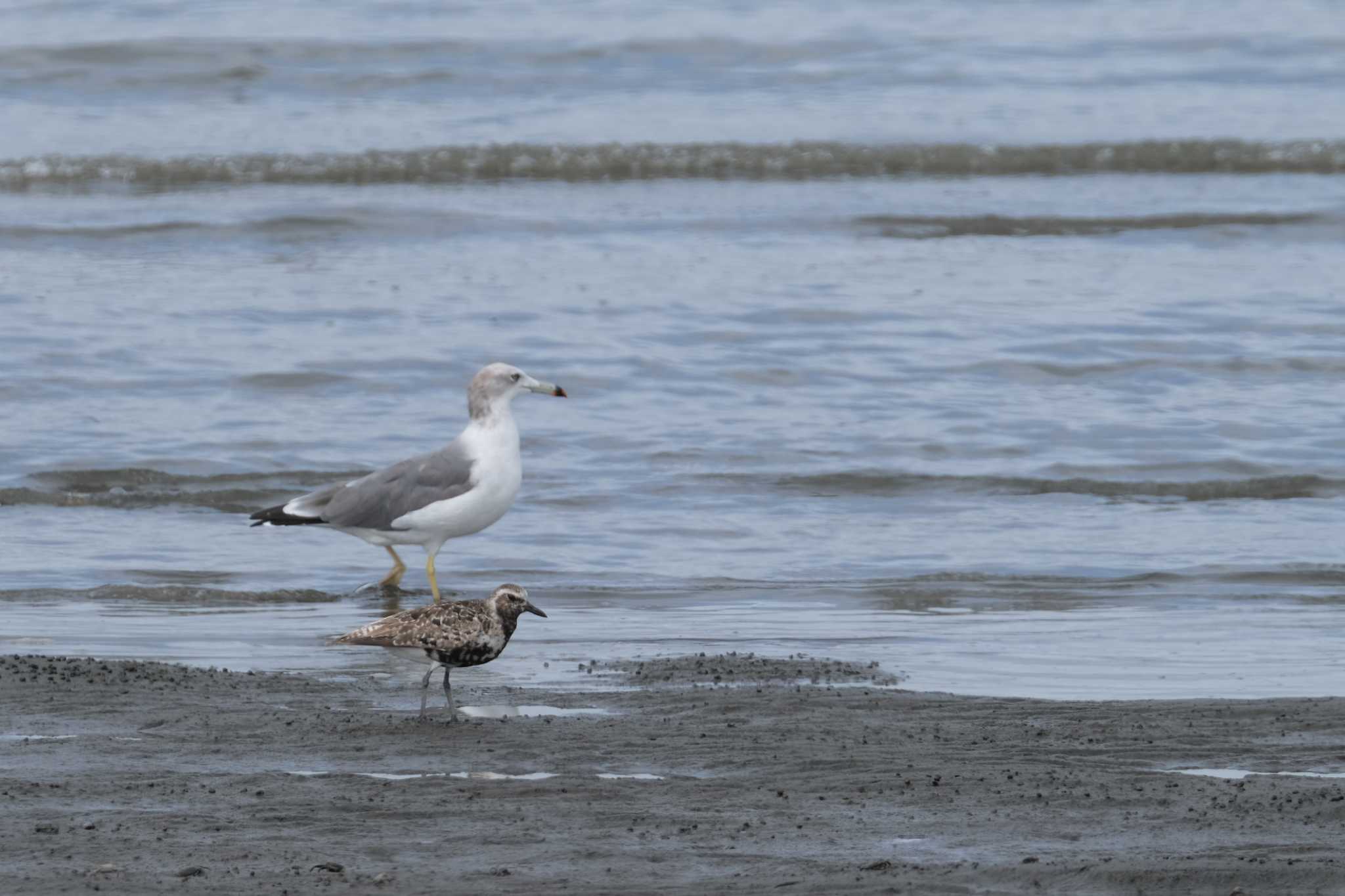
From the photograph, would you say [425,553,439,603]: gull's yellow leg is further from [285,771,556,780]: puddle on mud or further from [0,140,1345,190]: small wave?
[0,140,1345,190]: small wave

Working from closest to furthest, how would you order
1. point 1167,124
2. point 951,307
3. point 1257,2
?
point 951,307 → point 1167,124 → point 1257,2

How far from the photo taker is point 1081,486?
39.9 ft

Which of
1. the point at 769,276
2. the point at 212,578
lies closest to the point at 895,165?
the point at 769,276

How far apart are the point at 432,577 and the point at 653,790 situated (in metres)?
4.40

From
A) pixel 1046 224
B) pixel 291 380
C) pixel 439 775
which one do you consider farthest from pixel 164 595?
pixel 1046 224

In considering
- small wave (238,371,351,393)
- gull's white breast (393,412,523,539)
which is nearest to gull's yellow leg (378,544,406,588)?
gull's white breast (393,412,523,539)

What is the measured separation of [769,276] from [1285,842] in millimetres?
13474

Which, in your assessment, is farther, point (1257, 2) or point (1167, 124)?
point (1257, 2)

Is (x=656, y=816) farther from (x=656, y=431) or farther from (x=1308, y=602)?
(x=656, y=431)

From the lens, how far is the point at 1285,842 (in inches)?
204

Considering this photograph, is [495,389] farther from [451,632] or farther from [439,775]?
[439,775]

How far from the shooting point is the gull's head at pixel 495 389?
10.5m

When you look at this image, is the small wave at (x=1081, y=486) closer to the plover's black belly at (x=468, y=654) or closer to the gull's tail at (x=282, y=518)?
the gull's tail at (x=282, y=518)

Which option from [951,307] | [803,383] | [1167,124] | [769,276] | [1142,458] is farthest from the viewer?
[1167,124]
